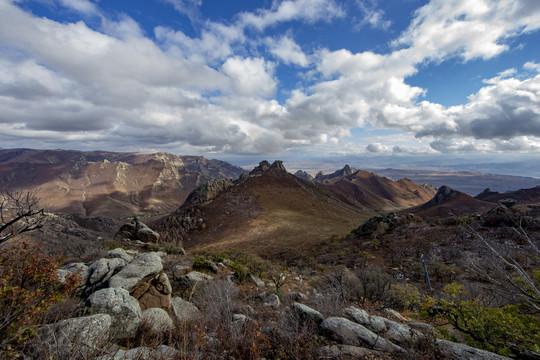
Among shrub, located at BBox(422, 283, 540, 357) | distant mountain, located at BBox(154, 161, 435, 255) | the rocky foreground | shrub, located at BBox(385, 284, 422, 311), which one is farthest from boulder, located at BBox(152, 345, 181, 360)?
distant mountain, located at BBox(154, 161, 435, 255)

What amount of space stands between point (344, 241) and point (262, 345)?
912 inches

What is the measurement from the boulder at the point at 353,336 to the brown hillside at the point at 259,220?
19.0 m

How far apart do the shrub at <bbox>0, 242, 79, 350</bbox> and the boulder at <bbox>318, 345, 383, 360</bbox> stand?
4930mm

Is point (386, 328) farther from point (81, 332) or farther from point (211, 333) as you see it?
point (81, 332)

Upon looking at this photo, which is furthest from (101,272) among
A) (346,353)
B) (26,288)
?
(346,353)

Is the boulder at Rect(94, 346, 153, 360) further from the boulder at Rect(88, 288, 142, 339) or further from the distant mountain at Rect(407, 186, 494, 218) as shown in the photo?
the distant mountain at Rect(407, 186, 494, 218)

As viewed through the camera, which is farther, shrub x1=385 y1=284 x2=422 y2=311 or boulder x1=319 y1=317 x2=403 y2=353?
shrub x1=385 y1=284 x2=422 y2=311

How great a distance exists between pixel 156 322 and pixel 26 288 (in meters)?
3.08

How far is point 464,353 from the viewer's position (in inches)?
150

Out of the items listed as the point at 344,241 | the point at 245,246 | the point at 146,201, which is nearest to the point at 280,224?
the point at 245,246

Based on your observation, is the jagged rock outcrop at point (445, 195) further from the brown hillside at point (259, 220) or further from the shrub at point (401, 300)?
the shrub at point (401, 300)

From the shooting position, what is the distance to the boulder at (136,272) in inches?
268

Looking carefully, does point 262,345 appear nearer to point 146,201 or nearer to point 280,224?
point 280,224

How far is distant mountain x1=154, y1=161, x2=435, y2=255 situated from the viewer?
3048cm
